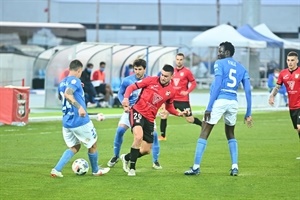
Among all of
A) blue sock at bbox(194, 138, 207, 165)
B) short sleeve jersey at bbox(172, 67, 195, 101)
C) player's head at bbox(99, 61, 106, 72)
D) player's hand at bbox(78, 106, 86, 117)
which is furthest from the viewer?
player's head at bbox(99, 61, 106, 72)

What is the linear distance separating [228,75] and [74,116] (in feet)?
8.73

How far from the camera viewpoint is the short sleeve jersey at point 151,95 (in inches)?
591

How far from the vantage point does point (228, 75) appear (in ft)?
49.9

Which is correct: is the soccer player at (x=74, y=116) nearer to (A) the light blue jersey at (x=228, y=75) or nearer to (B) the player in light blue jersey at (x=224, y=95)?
(B) the player in light blue jersey at (x=224, y=95)

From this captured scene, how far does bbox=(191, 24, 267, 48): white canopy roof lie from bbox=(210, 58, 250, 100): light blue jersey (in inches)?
1184

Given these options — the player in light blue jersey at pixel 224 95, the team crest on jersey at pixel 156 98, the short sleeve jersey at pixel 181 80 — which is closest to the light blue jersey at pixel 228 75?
the player in light blue jersey at pixel 224 95

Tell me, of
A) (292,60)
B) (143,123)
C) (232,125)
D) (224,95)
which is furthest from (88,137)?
(292,60)

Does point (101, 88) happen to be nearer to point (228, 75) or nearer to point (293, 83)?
point (293, 83)

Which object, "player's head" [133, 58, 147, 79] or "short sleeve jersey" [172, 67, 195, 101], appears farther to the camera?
"short sleeve jersey" [172, 67, 195, 101]

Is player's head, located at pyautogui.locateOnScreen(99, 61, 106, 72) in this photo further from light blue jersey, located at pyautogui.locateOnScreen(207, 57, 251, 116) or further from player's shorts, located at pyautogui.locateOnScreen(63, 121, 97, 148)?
player's shorts, located at pyautogui.locateOnScreen(63, 121, 97, 148)

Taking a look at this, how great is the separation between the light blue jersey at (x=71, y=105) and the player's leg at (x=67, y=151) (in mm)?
212

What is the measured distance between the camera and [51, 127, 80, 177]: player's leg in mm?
14680

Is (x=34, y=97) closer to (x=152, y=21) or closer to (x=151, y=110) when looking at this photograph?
(x=151, y=110)

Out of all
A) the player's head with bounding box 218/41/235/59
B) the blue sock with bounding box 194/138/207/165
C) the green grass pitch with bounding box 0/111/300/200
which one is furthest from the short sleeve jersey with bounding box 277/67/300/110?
the blue sock with bounding box 194/138/207/165
